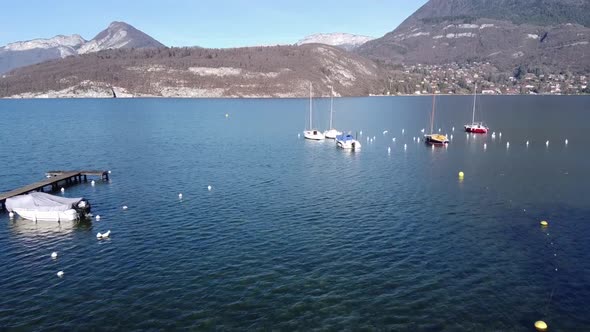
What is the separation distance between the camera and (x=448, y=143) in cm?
11056

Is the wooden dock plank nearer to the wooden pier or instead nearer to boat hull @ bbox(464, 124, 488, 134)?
the wooden pier

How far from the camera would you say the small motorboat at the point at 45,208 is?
4553 cm

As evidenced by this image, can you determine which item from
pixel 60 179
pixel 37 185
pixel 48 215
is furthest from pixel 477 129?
pixel 48 215

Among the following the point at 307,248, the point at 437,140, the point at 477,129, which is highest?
the point at 477,129

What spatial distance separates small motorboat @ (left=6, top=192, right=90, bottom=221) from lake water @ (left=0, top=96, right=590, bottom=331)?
3.99 ft

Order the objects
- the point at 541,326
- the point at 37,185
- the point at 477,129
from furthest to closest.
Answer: the point at 477,129 → the point at 37,185 → the point at 541,326

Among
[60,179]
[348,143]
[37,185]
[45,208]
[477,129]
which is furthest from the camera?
[477,129]

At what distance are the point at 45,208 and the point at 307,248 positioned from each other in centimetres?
2958

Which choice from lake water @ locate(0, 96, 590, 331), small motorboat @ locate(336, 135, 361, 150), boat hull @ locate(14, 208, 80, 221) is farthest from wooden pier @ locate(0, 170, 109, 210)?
small motorboat @ locate(336, 135, 361, 150)

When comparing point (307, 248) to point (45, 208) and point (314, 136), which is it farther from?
point (314, 136)

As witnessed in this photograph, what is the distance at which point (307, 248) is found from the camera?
3847 centimetres

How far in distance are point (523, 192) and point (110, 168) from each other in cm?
6834

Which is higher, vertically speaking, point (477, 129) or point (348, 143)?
point (477, 129)

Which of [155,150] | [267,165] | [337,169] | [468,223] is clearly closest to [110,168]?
[155,150]
